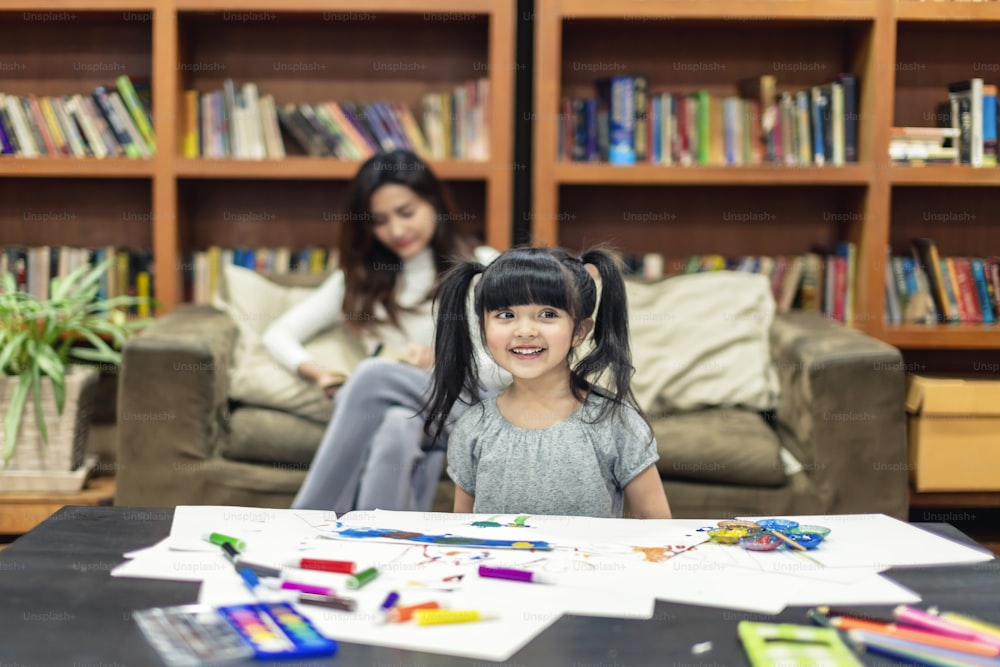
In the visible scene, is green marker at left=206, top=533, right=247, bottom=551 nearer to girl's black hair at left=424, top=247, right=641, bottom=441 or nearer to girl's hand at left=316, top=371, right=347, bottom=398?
girl's black hair at left=424, top=247, right=641, bottom=441

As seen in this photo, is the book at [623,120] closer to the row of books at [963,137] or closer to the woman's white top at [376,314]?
the woman's white top at [376,314]

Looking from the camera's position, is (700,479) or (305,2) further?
(305,2)

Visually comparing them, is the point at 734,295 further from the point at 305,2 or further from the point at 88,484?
the point at 88,484

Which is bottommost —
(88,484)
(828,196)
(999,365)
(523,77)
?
(88,484)

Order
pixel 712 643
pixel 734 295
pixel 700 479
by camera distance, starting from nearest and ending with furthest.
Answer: pixel 712 643 → pixel 700 479 → pixel 734 295

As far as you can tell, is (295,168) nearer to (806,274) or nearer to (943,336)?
(806,274)

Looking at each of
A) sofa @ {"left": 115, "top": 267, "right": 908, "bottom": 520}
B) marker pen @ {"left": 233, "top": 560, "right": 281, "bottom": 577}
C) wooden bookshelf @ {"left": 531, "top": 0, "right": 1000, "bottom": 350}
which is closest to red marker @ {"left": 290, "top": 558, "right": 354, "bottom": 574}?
marker pen @ {"left": 233, "top": 560, "right": 281, "bottom": 577}

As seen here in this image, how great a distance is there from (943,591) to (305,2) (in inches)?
101

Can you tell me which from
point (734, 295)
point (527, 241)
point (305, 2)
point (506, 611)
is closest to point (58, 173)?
point (305, 2)

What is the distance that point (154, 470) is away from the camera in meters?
2.53

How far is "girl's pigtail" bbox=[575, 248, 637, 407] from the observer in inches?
62.2

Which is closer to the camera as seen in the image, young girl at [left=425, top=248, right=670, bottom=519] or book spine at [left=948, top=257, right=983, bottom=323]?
young girl at [left=425, top=248, right=670, bottom=519]

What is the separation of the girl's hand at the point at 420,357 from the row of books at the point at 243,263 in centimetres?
83

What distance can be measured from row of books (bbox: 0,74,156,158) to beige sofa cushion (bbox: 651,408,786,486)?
5.93ft
